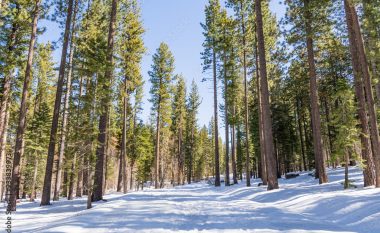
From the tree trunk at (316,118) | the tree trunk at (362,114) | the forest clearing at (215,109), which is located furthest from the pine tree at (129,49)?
the tree trunk at (362,114)

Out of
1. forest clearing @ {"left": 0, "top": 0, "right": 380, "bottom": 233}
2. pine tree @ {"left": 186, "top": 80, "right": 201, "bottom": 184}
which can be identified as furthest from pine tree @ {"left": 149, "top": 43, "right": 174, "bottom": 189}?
pine tree @ {"left": 186, "top": 80, "right": 201, "bottom": 184}

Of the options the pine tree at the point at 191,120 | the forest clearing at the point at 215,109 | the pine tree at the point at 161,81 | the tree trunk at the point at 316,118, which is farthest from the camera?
the pine tree at the point at 191,120

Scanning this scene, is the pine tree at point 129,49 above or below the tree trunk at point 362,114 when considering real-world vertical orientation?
above

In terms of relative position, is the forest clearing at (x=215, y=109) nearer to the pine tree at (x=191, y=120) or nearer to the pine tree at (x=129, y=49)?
the pine tree at (x=129, y=49)

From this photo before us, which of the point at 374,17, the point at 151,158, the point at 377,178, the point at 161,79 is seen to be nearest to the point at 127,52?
the point at 161,79

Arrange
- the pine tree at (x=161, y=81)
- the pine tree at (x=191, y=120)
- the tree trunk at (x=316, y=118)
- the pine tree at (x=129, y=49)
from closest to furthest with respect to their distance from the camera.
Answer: the tree trunk at (x=316, y=118) → the pine tree at (x=129, y=49) → the pine tree at (x=161, y=81) → the pine tree at (x=191, y=120)

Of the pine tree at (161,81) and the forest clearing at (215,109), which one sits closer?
the forest clearing at (215,109)

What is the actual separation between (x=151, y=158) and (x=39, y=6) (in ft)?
131

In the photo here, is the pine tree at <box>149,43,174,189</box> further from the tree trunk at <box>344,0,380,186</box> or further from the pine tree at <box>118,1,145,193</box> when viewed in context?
the tree trunk at <box>344,0,380,186</box>

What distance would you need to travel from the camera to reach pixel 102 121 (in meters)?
15.7

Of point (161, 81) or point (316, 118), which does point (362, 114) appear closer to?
point (316, 118)

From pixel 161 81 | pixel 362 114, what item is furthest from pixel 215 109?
pixel 362 114

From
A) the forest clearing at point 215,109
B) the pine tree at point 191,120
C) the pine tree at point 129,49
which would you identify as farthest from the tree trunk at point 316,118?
the pine tree at point 191,120

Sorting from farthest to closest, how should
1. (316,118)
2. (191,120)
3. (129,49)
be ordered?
(191,120) → (129,49) → (316,118)
